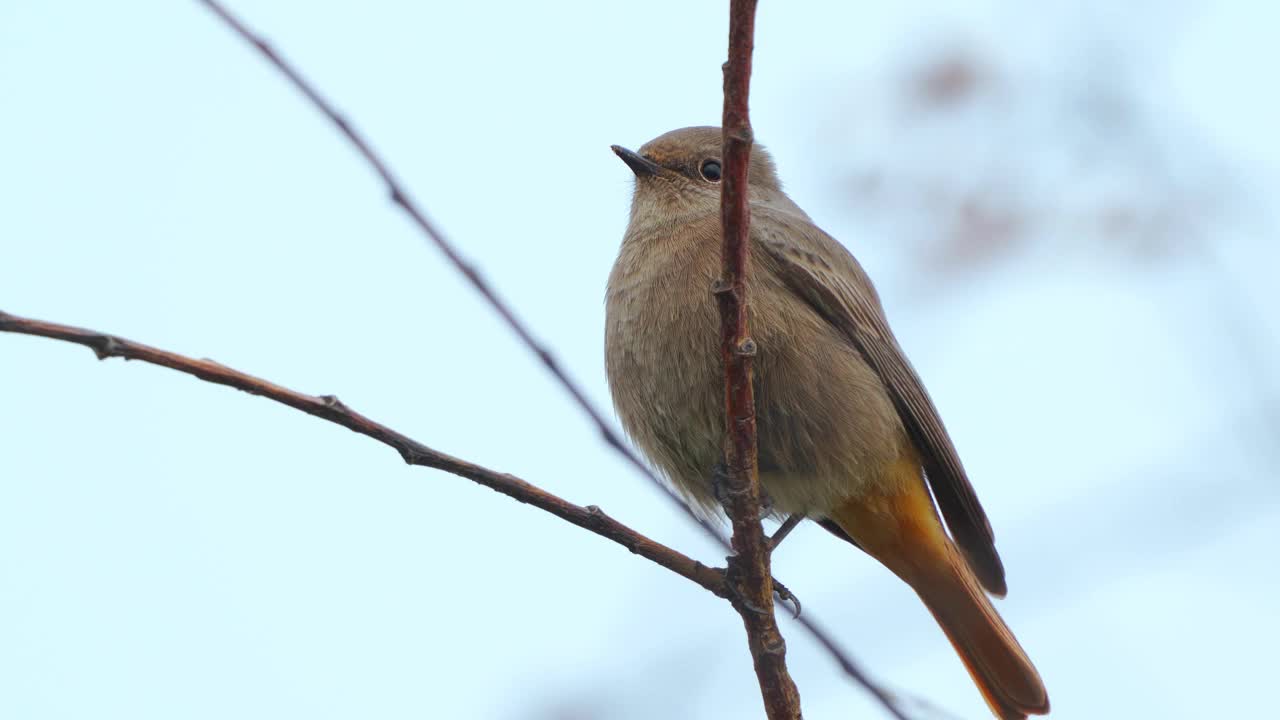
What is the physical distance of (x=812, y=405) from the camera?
16.5 feet

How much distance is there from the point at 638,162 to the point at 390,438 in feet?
11.6

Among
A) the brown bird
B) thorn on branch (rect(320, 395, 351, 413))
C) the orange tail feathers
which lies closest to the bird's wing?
the brown bird

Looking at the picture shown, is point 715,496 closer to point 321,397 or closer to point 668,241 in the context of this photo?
point 668,241

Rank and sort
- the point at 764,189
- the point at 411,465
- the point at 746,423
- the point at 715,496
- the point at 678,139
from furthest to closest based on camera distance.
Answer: the point at 764,189, the point at 678,139, the point at 715,496, the point at 746,423, the point at 411,465

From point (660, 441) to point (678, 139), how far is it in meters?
1.80

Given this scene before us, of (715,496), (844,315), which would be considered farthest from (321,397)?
(844,315)

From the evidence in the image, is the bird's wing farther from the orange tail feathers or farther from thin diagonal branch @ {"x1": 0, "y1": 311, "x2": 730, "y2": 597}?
thin diagonal branch @ {"x1": 0, "y1": 311, "x2": 730, "y2": 597}

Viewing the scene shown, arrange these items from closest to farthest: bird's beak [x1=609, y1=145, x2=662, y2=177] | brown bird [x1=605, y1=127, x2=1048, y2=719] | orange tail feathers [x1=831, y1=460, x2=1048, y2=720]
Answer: brown bird [x1=605, y1=127, x2=1048, y2=719] < orange tail feathers [x1=831, y1=460, x2=1048, y2=720] < bird's beak [x1=609, y1=145, x2=662, y2=177]

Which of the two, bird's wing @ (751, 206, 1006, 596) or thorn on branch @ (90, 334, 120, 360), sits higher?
bird's wing @ (751, 206, 1006, 596)

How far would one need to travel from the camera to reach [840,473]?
514 cm

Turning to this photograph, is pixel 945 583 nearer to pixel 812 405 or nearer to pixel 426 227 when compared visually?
pixel 812 405

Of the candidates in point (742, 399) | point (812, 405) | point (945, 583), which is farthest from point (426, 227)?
point (945, 583)

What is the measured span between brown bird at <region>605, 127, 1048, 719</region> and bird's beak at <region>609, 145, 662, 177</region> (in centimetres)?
12

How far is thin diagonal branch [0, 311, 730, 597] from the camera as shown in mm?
2322
